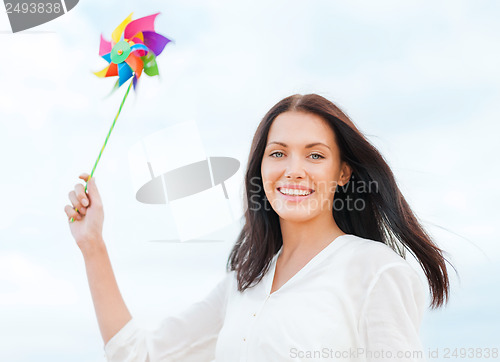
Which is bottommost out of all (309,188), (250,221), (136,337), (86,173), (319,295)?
(136,337)

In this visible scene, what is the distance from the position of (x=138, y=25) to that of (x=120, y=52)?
0.18 meters

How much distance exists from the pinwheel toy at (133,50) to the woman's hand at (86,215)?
0.68 metres

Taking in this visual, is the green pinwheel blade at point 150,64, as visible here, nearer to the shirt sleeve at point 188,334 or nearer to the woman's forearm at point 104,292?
the woman's forearm at point 104,292

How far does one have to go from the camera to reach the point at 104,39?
3.43m

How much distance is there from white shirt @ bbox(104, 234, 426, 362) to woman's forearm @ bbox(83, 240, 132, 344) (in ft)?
0.20

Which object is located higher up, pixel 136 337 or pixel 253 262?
pixel 253 262

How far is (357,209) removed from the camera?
9.62 ft

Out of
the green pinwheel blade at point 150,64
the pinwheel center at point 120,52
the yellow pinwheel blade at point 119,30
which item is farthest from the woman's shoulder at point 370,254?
the yellow pinwheel blade at point 119,30

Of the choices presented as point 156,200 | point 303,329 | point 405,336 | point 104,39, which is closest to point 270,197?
point 303,329

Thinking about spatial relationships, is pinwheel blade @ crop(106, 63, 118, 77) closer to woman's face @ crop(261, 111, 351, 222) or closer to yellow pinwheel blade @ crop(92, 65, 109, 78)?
yellow pinwheel blade @ crop(92, 65, 109, 78)

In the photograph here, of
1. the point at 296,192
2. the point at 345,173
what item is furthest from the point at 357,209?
the point at 296,192

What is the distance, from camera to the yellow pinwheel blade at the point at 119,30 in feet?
10.9

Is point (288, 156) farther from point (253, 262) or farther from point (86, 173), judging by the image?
point (86, 173)

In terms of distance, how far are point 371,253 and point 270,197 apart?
53 centimetres
